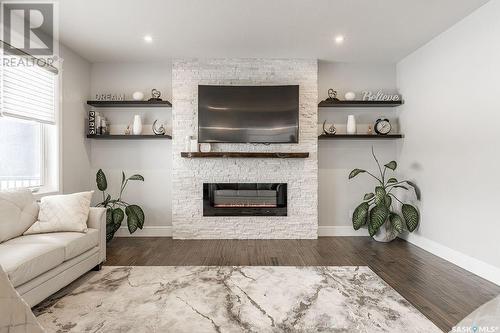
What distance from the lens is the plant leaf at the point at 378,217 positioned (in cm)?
392

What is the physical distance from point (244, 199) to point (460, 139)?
9.44 ft

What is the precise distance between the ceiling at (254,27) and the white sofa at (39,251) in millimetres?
2067

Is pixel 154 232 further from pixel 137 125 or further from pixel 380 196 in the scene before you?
pixel 380 196

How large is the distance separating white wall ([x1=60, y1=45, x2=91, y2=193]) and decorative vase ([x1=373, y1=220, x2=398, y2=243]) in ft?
14.8

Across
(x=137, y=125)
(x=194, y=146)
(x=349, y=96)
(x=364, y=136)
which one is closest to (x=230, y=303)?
(x=194, y=146)

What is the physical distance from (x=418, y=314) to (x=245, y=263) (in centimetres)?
172

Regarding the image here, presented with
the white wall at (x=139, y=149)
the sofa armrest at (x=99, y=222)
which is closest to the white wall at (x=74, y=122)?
the white wall at (x=139, y=149)

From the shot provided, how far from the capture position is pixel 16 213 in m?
2.52

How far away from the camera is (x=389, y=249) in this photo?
3811 millimetres

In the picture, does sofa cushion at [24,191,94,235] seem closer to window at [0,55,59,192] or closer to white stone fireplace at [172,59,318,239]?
window at [0,55,59,192]

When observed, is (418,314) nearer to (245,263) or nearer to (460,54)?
(245,263)

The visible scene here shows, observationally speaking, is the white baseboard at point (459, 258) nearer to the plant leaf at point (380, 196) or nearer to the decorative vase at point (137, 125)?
the plant leaf at point (380, 196)

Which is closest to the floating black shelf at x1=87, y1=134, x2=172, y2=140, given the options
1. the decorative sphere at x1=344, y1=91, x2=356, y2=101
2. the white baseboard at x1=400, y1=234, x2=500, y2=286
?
the decorative sphere at x1=344, y1=91, x2=356, y2=101

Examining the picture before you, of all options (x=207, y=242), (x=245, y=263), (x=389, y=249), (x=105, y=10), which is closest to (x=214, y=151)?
(x=207, y=242)
